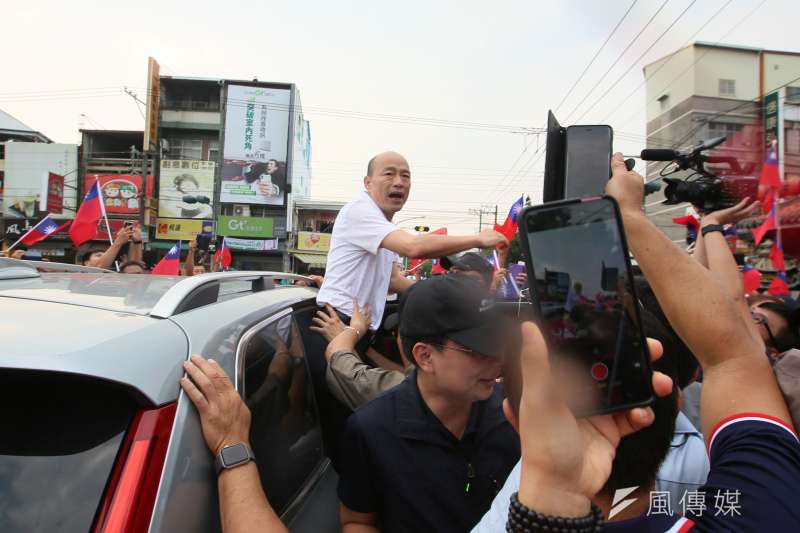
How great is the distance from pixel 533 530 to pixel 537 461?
0.09m

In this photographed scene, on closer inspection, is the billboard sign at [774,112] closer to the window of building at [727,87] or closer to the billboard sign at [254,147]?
the window of building at [727,87]

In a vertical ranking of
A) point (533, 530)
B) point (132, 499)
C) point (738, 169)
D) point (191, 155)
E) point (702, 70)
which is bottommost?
point (132, 499)

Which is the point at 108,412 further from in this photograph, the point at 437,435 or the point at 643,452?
the point at 643,452

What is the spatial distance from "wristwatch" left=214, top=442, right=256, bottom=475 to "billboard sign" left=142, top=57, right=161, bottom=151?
32.6 metres

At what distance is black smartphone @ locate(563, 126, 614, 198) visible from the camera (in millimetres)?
1257

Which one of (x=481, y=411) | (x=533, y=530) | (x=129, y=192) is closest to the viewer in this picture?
(x=533, y=530)

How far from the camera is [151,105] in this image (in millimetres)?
29859

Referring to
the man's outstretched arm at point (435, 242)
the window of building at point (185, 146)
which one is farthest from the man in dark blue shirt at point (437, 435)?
the window of building at point (185, 146)

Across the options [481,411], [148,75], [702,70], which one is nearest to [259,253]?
[148,75]

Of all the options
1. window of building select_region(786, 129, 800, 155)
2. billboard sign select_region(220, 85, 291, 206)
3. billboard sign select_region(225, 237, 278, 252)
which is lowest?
billboard sign select_region(225, 237, 278, 252)

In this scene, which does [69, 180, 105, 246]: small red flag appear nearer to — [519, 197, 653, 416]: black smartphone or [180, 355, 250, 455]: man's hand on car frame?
[180, 355, 250, 455]: man's hand on car frame

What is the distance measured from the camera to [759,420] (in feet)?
3.12

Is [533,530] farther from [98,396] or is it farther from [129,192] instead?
[129,192]

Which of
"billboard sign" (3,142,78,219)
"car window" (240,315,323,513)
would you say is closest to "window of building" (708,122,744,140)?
"car window" (240,315,323,513)
